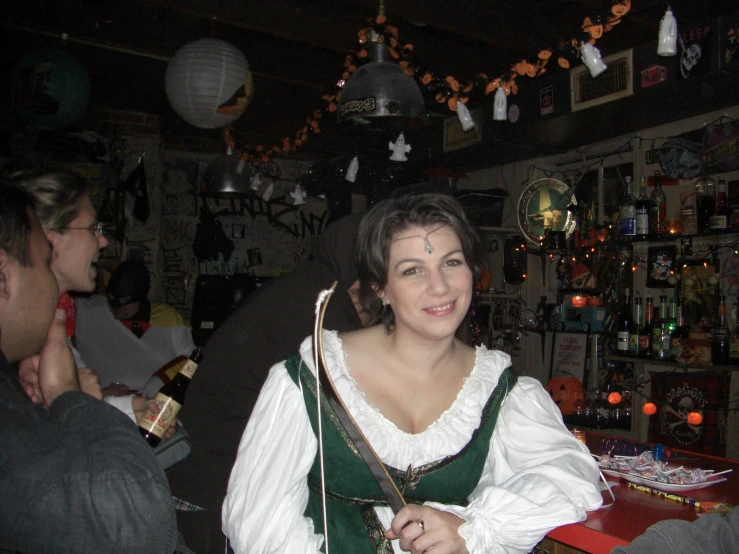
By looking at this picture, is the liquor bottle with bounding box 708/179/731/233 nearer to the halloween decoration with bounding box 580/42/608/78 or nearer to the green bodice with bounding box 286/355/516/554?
the halloween decoration with bounding box 580/42/608/78

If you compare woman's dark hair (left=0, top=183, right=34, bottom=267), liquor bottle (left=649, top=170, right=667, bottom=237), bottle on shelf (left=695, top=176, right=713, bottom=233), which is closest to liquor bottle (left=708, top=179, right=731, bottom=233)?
bottle on shelf (left=695, top=176, right=713, bottom=233)

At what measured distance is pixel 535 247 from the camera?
5.86 meters

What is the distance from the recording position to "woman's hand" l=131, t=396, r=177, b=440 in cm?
189

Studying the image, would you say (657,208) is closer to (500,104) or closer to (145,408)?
(500,104)

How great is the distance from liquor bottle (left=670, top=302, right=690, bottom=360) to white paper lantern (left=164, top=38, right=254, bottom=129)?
142 inches

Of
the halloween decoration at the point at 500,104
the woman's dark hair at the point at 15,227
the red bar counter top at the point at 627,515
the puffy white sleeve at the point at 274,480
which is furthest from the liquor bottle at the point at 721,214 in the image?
the woman's dark hair at the point at 15,227

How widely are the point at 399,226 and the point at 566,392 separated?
12.5ft

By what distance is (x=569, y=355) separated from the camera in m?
5.71

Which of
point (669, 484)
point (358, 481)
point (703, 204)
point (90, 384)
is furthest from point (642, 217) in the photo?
point (90, 384)

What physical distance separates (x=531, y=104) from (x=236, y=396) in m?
3.96

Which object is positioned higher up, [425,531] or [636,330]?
[636,330]

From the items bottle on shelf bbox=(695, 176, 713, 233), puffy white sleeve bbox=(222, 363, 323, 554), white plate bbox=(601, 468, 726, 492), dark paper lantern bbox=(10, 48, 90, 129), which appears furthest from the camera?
bottle on shelf bbox=(695, 176, 713, 233)

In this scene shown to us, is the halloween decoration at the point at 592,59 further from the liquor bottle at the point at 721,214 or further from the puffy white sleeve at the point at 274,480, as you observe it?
the puffy white sleeve at the point at 274,480

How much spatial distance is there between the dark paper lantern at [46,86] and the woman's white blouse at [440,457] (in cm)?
315
